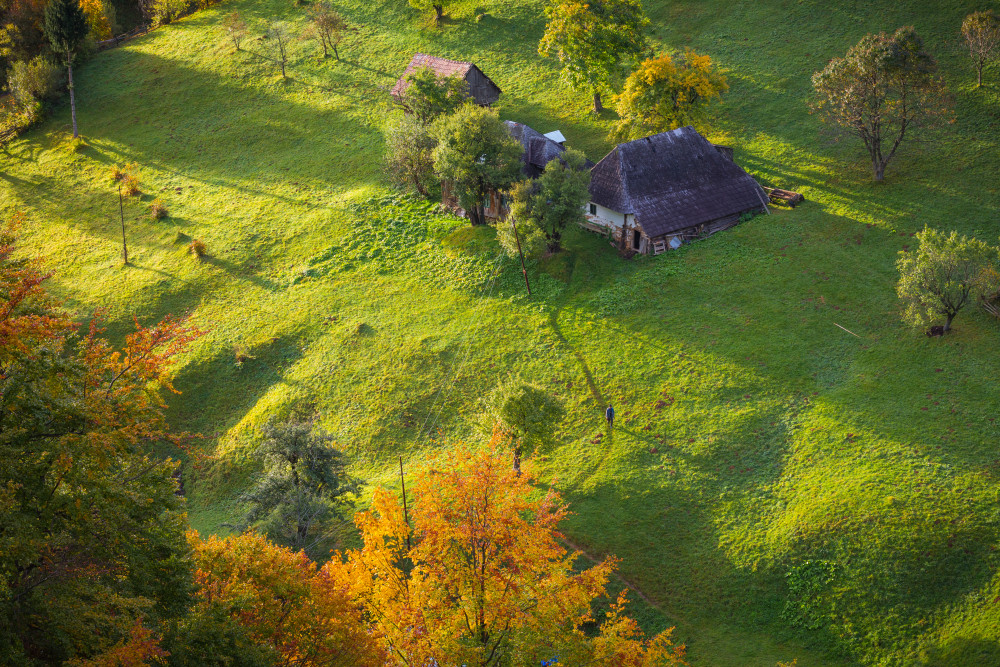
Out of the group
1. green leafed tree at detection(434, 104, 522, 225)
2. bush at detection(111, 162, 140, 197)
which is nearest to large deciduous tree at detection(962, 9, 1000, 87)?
green leafed tree at detection(434, 104, 522, 225)

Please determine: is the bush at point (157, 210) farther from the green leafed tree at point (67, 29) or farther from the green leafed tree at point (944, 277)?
the green leafed tree at point (944, 277)

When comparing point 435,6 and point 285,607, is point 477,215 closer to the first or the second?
point 435,6

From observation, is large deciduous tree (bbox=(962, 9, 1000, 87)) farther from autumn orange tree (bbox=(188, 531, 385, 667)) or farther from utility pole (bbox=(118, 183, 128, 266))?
utility pole (bbox=(118, 183, 128, 266))

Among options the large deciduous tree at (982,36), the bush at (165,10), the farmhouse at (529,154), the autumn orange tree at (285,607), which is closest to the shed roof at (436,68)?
the farmhouse at (529,154)

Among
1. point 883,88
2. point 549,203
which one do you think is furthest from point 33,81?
point 883,88

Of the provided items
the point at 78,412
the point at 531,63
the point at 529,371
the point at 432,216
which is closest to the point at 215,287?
the point at 432,216

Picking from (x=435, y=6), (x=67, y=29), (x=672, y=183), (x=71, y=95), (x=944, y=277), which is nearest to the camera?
(x=944, y=277)

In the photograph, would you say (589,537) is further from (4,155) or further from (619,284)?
(4,155)
